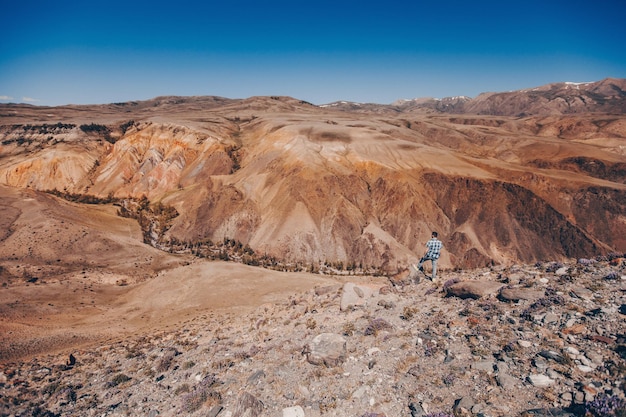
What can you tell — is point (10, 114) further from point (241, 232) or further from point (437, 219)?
point (437, 219)

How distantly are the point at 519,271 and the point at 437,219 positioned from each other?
35361mm

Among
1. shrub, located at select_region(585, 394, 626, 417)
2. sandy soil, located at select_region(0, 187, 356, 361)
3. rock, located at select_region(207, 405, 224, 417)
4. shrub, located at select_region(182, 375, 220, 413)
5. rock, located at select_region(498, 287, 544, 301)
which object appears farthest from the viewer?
sandy soil, located at select_region(0, 187, 356, 361)

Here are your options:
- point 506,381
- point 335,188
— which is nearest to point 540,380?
point 506,381

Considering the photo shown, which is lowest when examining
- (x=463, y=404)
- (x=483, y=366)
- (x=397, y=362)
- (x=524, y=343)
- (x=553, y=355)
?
(x=397, y=362)

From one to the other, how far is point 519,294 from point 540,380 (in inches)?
163

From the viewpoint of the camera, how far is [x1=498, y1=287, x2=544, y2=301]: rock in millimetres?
10773

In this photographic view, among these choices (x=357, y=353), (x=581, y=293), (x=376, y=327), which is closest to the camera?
(x=581, y=293)

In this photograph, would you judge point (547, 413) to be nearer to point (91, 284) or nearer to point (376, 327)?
point (376, 327)

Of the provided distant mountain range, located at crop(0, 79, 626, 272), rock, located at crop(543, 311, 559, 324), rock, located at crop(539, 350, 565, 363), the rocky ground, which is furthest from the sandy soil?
rock, located at crop(539, 350, 565, 363)

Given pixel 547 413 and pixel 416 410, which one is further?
pixel 416 410

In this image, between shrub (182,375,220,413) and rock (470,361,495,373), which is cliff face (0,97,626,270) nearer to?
shrub (182,375,220,413)

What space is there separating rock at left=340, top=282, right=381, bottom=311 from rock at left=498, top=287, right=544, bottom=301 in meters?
5.52

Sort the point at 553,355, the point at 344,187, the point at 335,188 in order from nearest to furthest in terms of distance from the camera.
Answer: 1. the point at 553,355
2. the point at 335,188
3. the point at 344,187

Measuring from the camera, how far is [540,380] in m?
7.35
